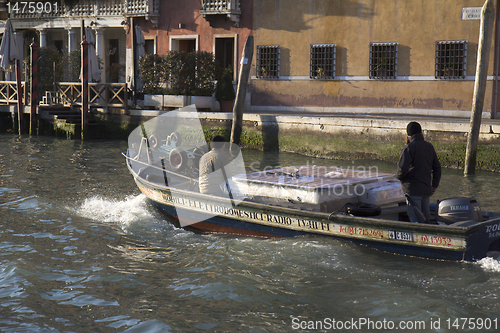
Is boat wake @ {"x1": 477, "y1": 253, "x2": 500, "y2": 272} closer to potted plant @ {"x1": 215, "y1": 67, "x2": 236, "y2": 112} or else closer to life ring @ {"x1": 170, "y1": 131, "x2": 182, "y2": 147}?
life ring @ {"x1": 170, "y1": 131, "x2": 182, "y2": 147}

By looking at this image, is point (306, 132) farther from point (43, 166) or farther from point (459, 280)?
point (459, 280)

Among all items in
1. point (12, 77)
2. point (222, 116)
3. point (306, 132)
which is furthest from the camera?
point (12, 77)

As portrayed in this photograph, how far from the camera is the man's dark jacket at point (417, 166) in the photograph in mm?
6520

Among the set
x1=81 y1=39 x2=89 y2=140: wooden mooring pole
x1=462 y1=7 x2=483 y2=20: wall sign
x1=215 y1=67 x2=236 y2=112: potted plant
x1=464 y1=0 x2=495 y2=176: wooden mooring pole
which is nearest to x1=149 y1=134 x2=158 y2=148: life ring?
x1=464 y1=0 x2=495 y2=176: wooden mooring pole

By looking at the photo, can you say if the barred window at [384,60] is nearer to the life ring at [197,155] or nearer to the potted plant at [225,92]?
the potted plant at [225,92]

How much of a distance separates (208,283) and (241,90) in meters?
11.1

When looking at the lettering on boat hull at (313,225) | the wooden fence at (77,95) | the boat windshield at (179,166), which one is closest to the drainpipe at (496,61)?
the boat windshield at (179,166)

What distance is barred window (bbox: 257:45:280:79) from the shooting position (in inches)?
797

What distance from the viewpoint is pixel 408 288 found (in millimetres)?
5691

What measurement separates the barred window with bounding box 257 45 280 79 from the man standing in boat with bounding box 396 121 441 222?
14.1 m

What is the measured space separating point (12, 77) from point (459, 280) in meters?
30.2

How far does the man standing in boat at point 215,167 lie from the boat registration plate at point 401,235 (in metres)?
2.64

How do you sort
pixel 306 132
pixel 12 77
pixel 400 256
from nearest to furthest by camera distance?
pixel 400 256, pixel 306 132, pixel 12 77

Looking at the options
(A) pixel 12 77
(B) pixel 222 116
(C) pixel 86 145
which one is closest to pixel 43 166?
(C) pixel 86 145
